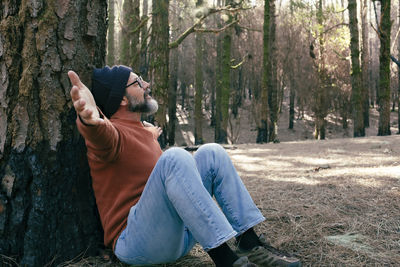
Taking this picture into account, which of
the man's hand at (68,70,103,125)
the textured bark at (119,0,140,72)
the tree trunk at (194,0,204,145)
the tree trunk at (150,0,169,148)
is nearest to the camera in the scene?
the man's hand at (68,70,103,125)

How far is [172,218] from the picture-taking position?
203 cm

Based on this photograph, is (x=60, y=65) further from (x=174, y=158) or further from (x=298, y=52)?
(x=298, y=52)

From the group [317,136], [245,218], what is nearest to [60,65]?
[245,218]

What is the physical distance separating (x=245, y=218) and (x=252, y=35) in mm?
24421

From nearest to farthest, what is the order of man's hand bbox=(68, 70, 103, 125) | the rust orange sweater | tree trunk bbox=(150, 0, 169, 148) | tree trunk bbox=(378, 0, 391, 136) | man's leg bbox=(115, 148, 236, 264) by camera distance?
man's hand bbox=(68, 70, 103, 125)
man's leg bbox=(115, 148, 236, 264)
the rust orange sweater
tree trunk bbox=(150, 0, 169, 148)
tree trunk bbox=(378, 0, 391, 136)

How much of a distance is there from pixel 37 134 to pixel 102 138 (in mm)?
567

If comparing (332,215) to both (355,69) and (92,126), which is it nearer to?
(92,126)

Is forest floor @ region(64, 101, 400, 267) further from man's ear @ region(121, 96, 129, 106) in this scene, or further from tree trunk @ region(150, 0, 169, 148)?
tree trunk @ region(150, 0, 169, 148)

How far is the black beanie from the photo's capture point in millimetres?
2367

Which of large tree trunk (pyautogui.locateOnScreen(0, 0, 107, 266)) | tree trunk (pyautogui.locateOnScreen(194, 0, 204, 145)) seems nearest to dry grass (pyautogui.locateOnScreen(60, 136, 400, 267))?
large tree trunk (pyautogui.locateOnScreen(0, 0, 107, 266))

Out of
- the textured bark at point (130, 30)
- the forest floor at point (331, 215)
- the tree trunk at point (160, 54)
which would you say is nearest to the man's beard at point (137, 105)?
the forest floor at point (331, 215)

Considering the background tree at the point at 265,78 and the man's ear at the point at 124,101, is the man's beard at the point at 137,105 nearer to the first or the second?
the man's ear at the point at 124,101

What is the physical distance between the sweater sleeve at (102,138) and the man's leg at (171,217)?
258 mm

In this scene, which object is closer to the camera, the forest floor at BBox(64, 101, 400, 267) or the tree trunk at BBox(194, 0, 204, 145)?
the forest floor at BBox(64, 101, 400, 267)
